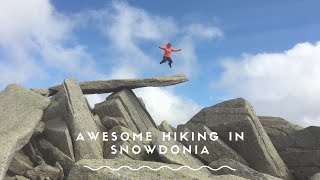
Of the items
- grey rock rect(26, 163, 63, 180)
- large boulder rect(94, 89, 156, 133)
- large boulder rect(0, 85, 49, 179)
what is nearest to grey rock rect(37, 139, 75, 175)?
grey rock rect(26, 163, 63, 180)

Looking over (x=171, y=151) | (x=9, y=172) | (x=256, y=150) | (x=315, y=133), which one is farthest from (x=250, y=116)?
(x=9, y=172)

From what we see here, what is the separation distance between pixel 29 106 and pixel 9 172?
16.6 ft

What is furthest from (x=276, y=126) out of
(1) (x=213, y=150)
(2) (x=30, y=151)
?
(2) (x=30, y=151)

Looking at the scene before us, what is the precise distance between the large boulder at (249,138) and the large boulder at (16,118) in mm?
10785

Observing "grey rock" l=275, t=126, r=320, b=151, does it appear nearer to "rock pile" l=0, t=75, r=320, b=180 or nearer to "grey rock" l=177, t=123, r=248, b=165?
"rock pile" l=0, t=75, r=320, b=180

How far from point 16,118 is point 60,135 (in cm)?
261

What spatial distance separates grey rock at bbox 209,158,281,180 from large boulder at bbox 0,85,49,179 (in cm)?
1030

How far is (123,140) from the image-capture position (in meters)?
25.6

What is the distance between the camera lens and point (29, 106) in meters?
27.5

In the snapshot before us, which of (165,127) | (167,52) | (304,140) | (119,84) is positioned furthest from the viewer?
(167,52)

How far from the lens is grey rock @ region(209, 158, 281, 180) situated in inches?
937

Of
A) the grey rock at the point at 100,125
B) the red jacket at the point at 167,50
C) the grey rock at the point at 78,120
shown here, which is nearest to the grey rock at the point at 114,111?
the grey rock at the point at 100,125

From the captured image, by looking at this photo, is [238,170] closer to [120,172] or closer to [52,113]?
[120,172]

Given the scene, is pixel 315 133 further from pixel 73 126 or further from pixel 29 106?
pixel 29 106
